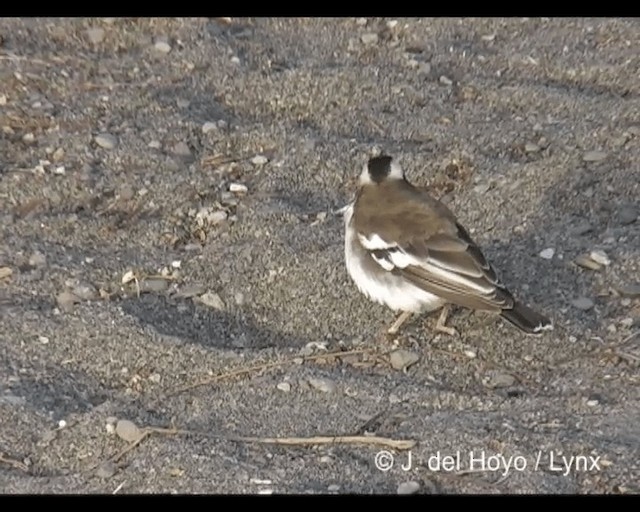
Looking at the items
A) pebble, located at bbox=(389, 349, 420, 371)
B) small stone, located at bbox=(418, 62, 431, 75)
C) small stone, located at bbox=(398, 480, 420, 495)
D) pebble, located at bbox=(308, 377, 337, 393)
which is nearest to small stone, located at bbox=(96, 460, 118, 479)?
pebble, located at bbox=(308, 377, 337, 393)

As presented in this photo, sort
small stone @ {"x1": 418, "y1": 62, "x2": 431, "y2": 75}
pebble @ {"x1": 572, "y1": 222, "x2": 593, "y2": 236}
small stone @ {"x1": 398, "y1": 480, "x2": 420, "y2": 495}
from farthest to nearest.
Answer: small stone @ {"x1": 418, "y1": 62, "x2": 431, "y2": 75} → pebble @ {"x1": 572, "y1": 222, "x2": 593, "y2": 236} → small stone @ {"x1": 398, "y1": 480, "x2": 420, "y2": 495}

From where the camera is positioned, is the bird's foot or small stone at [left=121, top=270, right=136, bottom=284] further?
small stone at [left=121, top=270, right=136, bottom=284]

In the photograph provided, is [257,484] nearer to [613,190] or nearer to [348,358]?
[348,358]

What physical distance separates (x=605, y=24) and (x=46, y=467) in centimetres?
545

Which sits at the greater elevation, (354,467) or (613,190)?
(613,190)

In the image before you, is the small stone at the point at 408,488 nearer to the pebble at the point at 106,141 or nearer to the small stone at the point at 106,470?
the small stone at the point at 106,470

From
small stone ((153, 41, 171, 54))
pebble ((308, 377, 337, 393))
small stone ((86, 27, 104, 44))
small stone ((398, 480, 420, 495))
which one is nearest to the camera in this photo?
small stone ((398, 480, 420, 495))

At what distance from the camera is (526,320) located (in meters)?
6.20

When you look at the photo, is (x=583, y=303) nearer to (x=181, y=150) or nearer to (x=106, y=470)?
(x=106, y=470)

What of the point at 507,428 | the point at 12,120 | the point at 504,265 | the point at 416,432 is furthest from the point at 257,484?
the point at 12,120

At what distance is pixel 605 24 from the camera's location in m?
9.34

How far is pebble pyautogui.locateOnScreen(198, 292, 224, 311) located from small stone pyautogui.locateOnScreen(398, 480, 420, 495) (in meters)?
1.67

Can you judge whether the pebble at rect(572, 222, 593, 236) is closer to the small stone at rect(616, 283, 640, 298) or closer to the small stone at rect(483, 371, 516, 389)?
the small stone at rect(616, 283, 640, 298)

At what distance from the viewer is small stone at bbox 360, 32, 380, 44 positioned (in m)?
9.25
